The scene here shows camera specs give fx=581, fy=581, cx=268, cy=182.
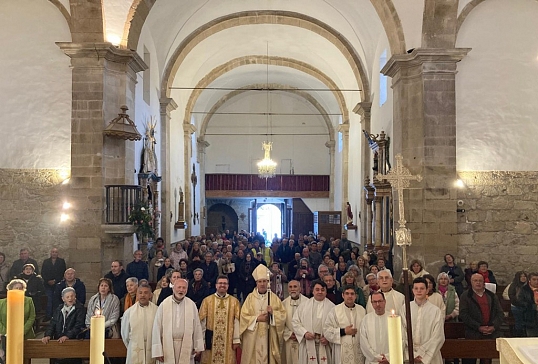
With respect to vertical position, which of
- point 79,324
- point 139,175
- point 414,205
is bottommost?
point 79,324

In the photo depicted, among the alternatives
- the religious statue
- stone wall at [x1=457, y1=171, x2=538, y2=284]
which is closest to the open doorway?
the religious statue

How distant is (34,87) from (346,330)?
9.61m

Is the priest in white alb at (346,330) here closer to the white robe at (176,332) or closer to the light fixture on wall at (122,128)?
the white robe at (176,332)

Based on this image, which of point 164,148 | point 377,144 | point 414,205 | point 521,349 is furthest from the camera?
point 164,148

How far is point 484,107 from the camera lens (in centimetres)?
1321

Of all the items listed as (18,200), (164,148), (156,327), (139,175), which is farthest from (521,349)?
(164,148)

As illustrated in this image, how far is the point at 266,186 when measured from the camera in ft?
110

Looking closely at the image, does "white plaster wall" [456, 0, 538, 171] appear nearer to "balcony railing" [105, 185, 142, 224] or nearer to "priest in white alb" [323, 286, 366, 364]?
"priest in white alb" [323, 286, 366, 364]

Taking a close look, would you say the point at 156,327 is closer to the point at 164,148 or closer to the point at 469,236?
the point at 469,236

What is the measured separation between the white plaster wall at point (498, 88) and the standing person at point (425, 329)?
6874 mm

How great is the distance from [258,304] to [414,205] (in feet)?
20.2

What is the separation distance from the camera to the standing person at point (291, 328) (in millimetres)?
7758

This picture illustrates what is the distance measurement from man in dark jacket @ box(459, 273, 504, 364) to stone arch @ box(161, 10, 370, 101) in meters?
12.5

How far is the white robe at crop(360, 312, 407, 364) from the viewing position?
6801 mm
